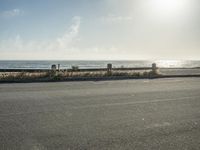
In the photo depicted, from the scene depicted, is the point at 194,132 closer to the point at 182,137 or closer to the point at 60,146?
the point at 182,137

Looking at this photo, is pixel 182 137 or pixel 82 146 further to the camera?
pixel 182 137

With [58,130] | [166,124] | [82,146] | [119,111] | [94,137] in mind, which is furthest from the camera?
[119,111]

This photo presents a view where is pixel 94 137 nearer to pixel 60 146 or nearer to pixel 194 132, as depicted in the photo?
pixel 60 146

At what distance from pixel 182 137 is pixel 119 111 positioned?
100 inches

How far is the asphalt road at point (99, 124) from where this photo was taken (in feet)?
15.9

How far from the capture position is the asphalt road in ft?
15.9

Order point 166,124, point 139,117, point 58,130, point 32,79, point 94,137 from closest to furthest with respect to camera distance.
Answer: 1. point 94,137
2. point 58,130
3. point 166,124
4. point 139,117
5. point 32,79

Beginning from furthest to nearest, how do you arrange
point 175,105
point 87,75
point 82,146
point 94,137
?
point 87,75
point 175,105
point 94,137
point 82,146

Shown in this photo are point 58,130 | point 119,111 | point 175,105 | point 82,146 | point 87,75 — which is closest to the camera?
point 82,146

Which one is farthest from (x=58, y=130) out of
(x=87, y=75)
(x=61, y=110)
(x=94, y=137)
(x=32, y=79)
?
(x=87, y=75)

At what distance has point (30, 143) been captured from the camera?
480 cm

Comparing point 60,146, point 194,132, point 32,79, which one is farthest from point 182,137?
point 32,79

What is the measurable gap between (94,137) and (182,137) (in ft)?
5.59

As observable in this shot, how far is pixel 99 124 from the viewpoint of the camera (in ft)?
20.1
